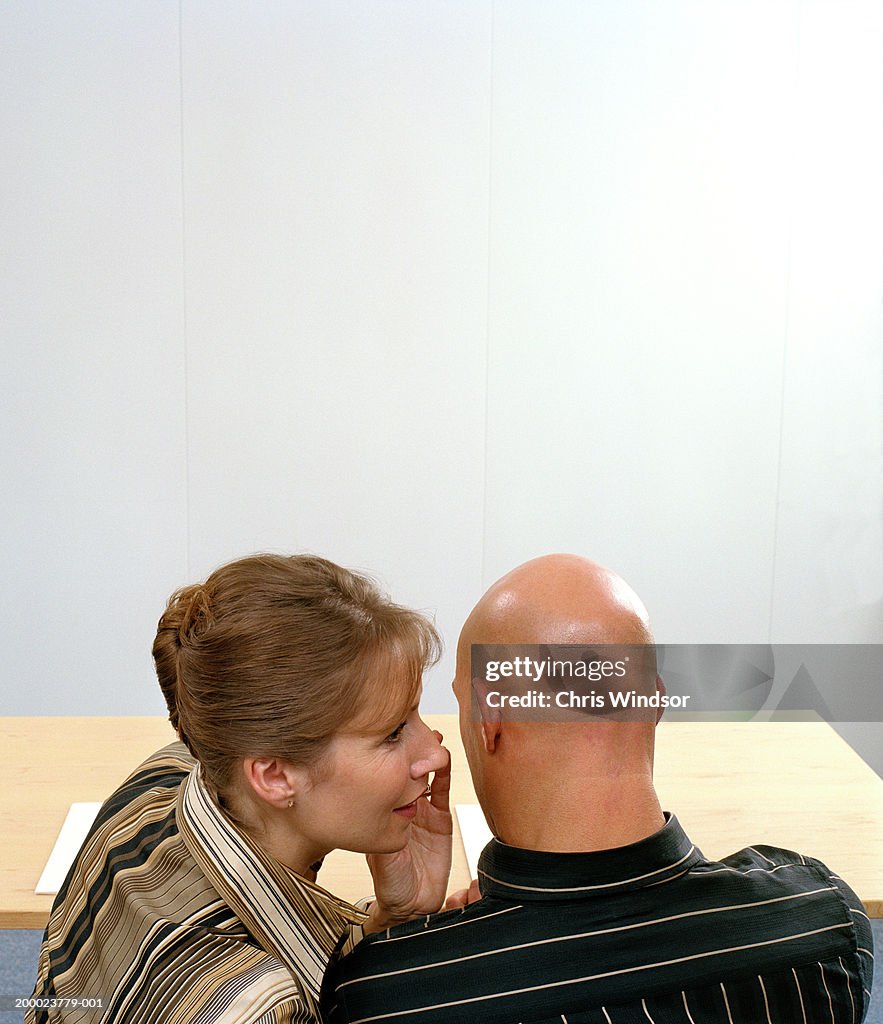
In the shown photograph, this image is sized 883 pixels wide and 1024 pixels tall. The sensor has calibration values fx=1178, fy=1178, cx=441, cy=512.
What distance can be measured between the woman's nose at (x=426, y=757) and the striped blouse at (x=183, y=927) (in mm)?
154

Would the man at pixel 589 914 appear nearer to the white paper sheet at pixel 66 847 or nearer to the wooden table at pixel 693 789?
the wooden table at pixel 693 789

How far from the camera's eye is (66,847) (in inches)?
61.7

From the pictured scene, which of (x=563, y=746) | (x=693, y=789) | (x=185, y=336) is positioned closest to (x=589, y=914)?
(x=563, y=746)

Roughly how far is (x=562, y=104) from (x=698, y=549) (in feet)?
4.41

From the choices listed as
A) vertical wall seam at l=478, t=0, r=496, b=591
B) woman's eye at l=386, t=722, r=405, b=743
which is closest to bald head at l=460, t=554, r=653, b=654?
woman's eye at l=386, t=722, r=405, b=743

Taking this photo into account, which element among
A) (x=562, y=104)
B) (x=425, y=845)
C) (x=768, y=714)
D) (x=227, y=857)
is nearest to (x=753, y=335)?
(x=562, y=104)

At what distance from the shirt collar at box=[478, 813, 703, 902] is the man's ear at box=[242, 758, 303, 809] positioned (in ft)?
0.71

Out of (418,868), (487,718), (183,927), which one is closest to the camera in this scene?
(183,927)

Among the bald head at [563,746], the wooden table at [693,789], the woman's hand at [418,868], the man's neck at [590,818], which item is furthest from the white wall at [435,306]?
the man's neck at [590,818]

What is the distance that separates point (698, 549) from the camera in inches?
139

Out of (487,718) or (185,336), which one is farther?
(185,336)

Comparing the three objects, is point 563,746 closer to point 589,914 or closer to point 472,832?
point 589,914

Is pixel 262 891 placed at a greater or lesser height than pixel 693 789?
greater

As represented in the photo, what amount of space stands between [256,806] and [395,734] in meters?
0.16
